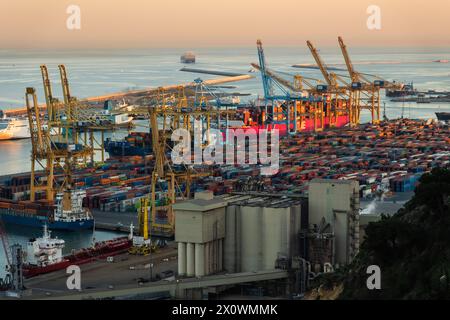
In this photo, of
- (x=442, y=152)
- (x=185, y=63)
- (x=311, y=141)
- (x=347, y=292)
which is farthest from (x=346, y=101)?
(x=185, y=63)

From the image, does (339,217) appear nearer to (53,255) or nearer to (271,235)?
(271,235)

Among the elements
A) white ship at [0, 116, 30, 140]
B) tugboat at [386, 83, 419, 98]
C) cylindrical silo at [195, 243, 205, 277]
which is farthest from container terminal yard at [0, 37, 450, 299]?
tugboat at [386, 83, 419, 98]

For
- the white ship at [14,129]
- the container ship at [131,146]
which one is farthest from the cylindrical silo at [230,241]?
the white ship at [14,129]

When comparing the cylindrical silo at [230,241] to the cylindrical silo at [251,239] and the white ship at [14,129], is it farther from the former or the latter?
the white ship at [14,129]

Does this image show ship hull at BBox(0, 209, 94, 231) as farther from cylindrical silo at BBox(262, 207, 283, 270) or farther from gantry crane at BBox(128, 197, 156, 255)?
cylindrical silo at BBox(262, 207, 283, 270)

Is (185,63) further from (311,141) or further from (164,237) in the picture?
(164,237)

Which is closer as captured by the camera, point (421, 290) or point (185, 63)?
point (421, 290)
